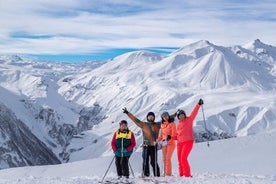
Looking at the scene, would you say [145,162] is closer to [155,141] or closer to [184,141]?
[155,141]

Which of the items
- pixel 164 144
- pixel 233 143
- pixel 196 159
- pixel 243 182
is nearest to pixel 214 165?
pixel 196 159

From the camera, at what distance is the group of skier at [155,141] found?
18.9m

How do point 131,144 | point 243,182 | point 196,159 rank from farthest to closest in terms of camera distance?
1. point 196,159
2. point 131,144
3. point 243,182

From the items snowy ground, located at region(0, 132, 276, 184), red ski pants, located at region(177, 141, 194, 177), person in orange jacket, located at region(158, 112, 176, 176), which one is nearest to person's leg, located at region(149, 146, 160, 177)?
person in orange jacket, located at region(158, 112, 176, 176)

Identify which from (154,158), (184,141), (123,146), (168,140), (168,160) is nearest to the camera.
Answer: (123,146)

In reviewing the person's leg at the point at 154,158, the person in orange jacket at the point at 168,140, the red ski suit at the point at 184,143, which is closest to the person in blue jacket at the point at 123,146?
the person's leg at the point at 154,158

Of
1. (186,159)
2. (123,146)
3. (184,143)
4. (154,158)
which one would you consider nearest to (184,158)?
(186,159)

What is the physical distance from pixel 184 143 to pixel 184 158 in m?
0.60

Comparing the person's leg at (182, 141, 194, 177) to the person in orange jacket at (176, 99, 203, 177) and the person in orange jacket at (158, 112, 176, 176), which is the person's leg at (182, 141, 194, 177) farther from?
the person in orange jacket at (158, 112, 176, 176)

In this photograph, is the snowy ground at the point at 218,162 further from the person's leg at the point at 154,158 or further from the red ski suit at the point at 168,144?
the person's leg at the point at 154,158

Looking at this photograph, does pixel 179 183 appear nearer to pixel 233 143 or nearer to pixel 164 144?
pixel 164 144

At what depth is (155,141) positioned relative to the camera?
63.5ft

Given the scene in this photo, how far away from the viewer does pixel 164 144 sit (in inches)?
771

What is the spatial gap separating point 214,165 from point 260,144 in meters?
5.24
